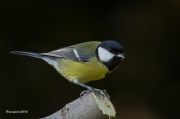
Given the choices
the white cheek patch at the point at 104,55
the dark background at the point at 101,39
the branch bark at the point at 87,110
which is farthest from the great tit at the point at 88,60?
the dark background at the point at 101,39

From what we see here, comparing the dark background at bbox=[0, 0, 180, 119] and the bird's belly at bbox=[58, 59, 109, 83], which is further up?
the dark background at bbox=[0, 0, 180, 119]

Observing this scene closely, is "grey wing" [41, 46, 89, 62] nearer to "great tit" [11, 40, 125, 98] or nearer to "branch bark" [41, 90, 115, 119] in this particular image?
"great tit" [11, 40, 125, 98]

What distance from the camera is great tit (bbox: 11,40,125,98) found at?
6.03 feet

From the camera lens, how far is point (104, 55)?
1.87 meters

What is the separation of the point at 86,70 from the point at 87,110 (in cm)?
39

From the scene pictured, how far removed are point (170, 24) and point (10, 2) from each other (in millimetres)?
1065

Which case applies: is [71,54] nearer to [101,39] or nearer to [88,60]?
[88,60]

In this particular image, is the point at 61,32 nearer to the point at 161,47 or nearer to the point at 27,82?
the point at 27,82

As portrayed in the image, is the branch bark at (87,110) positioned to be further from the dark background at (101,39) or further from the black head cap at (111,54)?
the dark background at (101,39)

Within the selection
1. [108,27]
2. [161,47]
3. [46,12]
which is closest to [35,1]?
[46,12]

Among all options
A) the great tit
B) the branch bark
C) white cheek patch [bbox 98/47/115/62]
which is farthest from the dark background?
the branch bark

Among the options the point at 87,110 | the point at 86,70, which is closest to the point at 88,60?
the point at 86,70

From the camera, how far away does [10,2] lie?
2449 mm

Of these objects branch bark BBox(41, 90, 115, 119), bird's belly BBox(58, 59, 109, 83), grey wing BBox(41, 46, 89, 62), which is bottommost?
branch bark BBox(41, 90, 115, 119)
